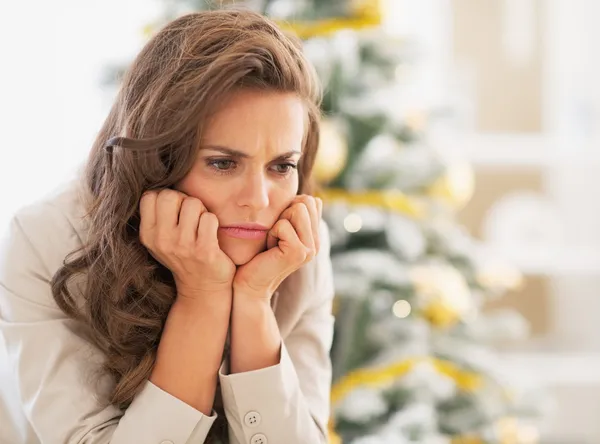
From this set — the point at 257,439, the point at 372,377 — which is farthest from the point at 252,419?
the point at 372,377

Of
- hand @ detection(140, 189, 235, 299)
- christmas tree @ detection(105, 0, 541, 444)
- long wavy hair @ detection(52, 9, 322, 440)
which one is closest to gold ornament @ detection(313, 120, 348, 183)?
christmas tree @ detection(105, 0, 541, 444)

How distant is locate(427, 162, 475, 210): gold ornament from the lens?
2.41 meters

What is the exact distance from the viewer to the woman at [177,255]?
1.22m

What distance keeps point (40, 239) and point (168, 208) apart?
24 centimetres

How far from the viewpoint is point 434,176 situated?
2359 mm

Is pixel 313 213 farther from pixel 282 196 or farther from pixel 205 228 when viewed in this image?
pixel 205 228

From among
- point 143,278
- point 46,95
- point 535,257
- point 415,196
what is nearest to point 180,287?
point 143,278

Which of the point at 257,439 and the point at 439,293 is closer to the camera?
the point at 257,439

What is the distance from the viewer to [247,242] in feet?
4.29

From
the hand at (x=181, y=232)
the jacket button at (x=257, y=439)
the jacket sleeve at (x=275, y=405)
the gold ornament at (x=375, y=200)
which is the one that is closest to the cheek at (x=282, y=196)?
the hand at (x=181, y=232)

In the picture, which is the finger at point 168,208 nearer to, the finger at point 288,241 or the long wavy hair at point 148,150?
the long wavy hair at point 148,150

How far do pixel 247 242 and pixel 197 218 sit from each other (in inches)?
4.2

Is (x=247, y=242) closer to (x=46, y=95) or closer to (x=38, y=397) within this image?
(x=38, y=397)

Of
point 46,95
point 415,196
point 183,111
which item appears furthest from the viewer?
point 46,95
